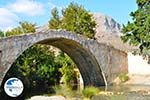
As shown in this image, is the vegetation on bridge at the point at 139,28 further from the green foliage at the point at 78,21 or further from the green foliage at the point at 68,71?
the green foliage at the point at 78,21

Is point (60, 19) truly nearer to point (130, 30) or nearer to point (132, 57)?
point (132, 57)

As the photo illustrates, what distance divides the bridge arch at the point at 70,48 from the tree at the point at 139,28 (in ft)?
11.4

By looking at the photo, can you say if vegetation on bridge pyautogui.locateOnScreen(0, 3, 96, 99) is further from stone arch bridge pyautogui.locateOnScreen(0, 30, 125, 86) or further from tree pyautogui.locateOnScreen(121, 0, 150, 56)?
tree pyautogui.locateOnScreen(121, 0, 150, 56)

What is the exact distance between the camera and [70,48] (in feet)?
129

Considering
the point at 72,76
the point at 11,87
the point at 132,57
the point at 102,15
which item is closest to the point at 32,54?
the point at 72,76

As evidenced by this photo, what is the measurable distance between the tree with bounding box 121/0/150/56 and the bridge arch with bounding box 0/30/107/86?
3481 millimetres

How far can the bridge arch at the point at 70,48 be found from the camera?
27.9 metres

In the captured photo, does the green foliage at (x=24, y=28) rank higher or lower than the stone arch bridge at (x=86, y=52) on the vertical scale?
higher

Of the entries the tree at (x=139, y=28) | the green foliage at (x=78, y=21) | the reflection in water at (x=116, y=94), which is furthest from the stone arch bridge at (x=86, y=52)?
the green foliage at (x=78, y=21)

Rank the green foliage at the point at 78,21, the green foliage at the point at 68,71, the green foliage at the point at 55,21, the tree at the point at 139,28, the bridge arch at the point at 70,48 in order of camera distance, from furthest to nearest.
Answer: the green foliage at the point at 55,21, the green foliage at the point at 78,21, the green foliage at the point at 68,71, the tree at the point at 139,28, the bridge arch at the point at 70,48

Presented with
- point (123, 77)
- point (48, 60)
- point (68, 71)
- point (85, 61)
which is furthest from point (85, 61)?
point (48, 60)

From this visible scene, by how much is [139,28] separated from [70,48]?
7.46 metres

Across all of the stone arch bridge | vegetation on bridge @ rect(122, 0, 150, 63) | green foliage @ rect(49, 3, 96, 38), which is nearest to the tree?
vegetation on bridge @ rect(122, 0, 150, 63)

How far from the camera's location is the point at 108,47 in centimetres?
4006
